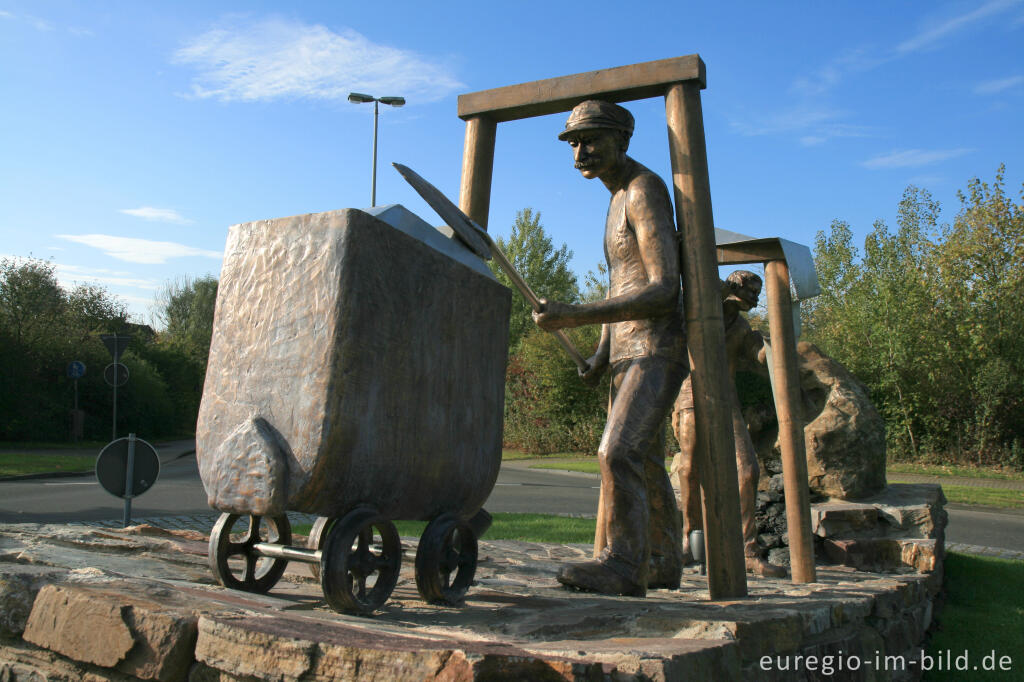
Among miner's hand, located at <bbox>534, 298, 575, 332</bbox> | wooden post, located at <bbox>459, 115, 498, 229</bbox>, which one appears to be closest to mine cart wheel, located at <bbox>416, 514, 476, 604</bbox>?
miner's hand, located at <bbox>534, 298, 575, 332</bbox>

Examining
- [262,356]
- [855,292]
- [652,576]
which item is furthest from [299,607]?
[855,292]

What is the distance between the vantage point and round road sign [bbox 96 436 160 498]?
7092 millimetres

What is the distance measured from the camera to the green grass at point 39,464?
15.4 metres

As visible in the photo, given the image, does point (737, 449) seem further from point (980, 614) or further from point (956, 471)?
point (956, 471)

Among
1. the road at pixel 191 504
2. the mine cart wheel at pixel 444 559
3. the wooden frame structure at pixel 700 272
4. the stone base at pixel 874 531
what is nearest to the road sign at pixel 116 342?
the road at pixel 191 504

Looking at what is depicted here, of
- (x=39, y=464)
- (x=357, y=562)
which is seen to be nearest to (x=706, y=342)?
(x=357, y=562)

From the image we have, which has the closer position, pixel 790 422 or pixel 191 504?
pixel 790 422

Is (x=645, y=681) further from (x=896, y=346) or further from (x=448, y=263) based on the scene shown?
(x=896, y=346)

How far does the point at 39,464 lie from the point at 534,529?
12.8 meters

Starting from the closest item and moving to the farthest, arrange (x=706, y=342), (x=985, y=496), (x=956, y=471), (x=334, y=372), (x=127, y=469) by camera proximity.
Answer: (x=334, y=372) → (x=706, y=342) → (x=127, y=469) → (x=985, y=496) → (x=956, y=471)

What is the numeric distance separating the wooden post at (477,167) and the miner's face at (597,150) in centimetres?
61

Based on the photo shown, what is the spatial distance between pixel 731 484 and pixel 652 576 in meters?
0.73

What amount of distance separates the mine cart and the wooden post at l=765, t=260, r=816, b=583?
1824 millimetres

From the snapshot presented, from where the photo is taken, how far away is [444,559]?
3225 mm
